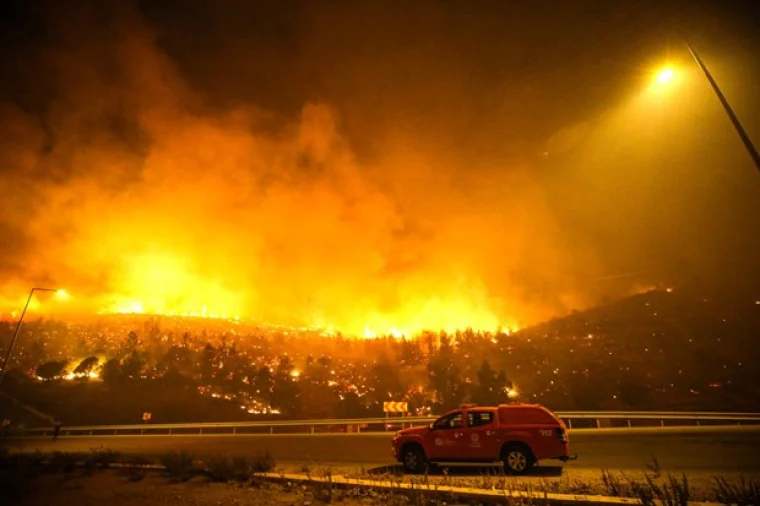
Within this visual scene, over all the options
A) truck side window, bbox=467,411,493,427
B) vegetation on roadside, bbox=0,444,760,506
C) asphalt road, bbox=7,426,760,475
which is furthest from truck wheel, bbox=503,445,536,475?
asphalt road, bbox=7,426,760,475

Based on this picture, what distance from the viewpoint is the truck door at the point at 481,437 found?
36.0 ft

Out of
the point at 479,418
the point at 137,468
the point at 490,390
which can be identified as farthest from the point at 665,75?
the point at 490,390

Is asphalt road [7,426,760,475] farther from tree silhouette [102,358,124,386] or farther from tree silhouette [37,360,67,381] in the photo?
tree silhouette [37,360,67,381]

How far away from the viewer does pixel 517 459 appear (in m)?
10.6

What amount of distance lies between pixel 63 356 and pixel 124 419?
239 ft

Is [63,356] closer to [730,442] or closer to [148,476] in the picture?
[148,476]

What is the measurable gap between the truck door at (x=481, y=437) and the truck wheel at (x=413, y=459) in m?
1.24

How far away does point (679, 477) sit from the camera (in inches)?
362

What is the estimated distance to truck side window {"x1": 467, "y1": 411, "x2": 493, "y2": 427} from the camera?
448 inches

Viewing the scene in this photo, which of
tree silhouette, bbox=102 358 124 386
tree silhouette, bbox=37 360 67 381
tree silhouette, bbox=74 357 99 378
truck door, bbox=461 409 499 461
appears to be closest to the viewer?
Answer: truck door, bbox=461 409 499 461

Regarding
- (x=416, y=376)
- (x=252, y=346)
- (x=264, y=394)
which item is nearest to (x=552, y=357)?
(x=416, y=376)

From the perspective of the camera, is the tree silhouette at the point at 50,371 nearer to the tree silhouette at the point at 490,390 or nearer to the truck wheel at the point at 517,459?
the tree silhouette at the point at 490,390

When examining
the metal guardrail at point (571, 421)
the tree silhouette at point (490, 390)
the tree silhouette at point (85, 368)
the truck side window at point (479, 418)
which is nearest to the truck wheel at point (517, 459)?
the truck side window at point (479, 418)

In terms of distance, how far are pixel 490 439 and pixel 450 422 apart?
1250 mm
